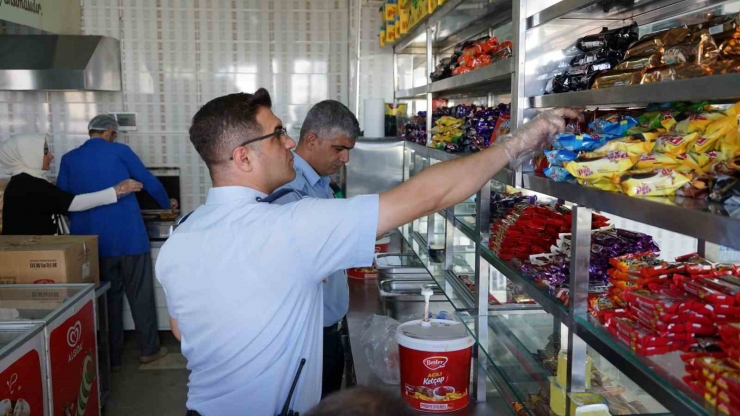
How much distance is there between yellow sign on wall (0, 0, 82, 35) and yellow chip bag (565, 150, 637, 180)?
11.8 feet

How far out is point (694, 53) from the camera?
→ 4.08 feet

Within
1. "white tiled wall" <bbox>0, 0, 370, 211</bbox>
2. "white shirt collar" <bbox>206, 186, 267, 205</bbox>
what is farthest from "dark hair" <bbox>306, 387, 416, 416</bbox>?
"white tiled wall" <bbox>0, 0, 370, 211</bbox>

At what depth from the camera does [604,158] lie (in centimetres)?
139

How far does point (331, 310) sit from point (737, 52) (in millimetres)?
2270

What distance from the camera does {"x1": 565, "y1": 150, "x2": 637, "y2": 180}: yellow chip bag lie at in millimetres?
1360

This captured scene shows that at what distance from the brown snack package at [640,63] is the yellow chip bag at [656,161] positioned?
0.18 meters

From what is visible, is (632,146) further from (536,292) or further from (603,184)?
(536,292)

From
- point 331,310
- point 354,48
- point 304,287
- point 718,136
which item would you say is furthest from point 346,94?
point 718,136

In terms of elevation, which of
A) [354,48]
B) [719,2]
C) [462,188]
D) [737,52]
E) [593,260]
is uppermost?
[354,48]

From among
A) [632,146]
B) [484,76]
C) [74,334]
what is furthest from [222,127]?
[74,334]

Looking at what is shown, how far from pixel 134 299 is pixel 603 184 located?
4.97m

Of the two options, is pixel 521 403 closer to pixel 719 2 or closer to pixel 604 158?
→ pixel 604 158

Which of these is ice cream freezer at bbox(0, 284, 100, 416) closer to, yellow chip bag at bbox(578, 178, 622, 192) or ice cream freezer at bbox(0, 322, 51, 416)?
Result: ice cream freezer at bbox(0, 322, 51, 416)

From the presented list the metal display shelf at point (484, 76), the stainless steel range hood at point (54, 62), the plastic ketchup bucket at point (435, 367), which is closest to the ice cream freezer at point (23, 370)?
the plastic ketchup bucket at point (435, 367)
